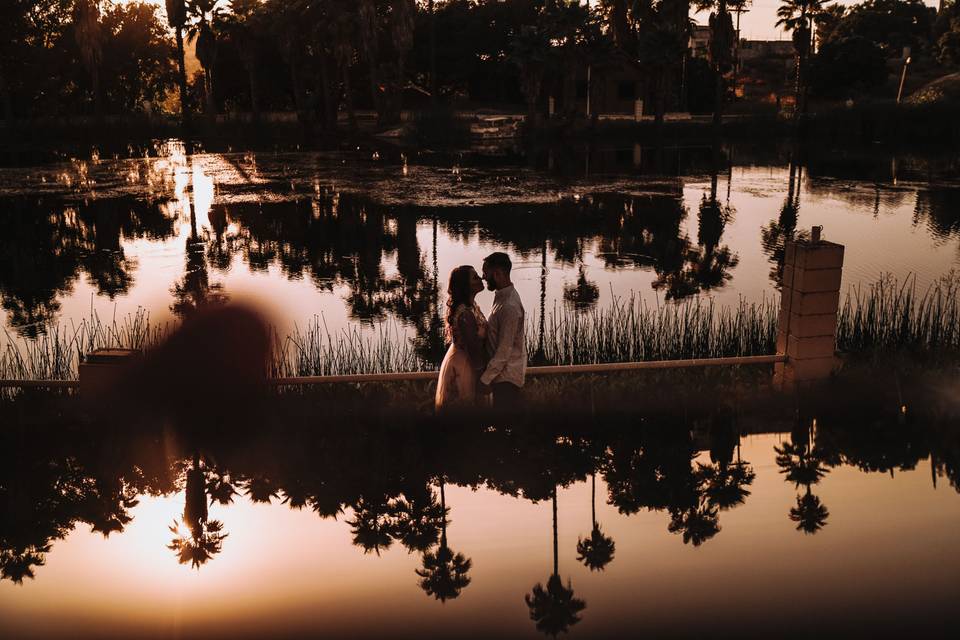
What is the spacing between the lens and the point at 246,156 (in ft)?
156

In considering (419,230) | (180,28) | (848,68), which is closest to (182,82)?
(180,28)

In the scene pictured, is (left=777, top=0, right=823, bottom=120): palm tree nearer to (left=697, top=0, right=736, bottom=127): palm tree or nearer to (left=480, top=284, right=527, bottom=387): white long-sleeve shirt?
(left=697, top=0, right=736, bottom=127): palm tree

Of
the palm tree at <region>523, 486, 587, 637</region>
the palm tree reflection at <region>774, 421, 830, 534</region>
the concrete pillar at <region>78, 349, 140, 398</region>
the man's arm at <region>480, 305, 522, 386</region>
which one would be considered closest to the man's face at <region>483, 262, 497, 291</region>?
the man's arm at <region>480, 305, 522, 386</region>

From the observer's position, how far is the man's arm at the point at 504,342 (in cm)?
754

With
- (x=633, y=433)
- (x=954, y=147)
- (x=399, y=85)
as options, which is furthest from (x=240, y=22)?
(x=633, y=433)

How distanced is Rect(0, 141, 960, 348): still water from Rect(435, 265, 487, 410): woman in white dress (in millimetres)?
7722

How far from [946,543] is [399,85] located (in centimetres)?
5787

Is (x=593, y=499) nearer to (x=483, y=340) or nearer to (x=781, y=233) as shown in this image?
(x=483, y=340)

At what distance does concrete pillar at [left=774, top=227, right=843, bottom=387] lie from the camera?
952cm

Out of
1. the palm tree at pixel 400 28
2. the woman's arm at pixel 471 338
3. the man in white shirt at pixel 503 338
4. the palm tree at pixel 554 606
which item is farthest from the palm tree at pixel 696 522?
the palm tree at pixel 400 28

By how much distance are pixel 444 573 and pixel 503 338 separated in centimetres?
203

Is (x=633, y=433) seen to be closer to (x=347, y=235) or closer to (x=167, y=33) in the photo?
(x=347, y=235)

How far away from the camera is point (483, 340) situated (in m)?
7.79

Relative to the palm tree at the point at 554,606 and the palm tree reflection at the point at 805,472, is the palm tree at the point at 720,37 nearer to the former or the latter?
the palm tree reflection at the point at 805,472
